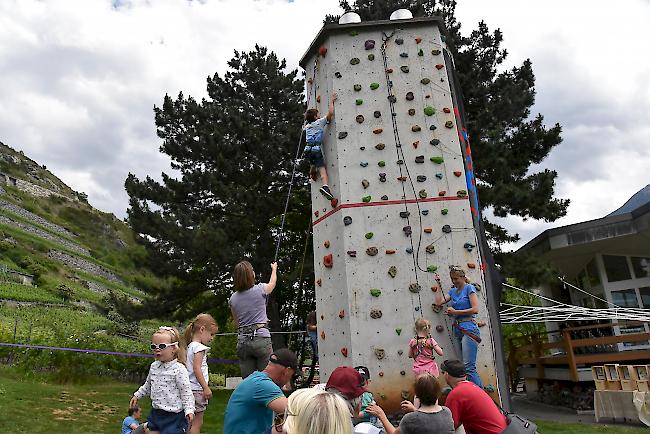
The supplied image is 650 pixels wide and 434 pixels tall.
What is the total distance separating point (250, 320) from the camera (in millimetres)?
4945

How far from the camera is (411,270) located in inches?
275

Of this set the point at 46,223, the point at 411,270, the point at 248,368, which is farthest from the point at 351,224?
the point at 46,223

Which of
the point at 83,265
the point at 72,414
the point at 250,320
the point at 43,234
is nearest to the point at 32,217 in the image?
the point at 43,234

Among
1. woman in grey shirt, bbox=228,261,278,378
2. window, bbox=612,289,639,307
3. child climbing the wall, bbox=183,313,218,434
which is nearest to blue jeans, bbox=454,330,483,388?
woman in grey shirt, bbox=228,261,278,378

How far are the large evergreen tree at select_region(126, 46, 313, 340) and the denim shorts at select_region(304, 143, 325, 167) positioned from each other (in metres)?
5.21

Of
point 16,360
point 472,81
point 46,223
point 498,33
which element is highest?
point 46,223

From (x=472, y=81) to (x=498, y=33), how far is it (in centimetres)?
169

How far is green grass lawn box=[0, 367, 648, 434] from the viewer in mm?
7051

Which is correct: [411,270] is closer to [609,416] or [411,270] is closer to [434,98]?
[434,98]

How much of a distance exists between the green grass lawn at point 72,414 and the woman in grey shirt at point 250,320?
3.55 metres

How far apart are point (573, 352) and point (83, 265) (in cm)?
5232

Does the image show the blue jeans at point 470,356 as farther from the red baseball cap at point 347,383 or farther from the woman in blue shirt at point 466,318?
the red baseball cap at point 347,383

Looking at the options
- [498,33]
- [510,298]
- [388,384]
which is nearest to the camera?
[388,384]

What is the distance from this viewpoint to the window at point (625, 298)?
1381 cm
